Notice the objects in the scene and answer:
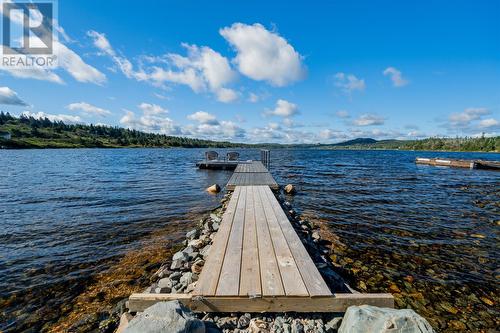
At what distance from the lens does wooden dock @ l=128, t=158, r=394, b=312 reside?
3377mm

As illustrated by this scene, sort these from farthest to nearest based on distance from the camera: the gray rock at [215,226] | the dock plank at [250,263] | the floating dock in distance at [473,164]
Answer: the floating dock in distance at [473,164] < the gray rock at [215,226] < the dock plank at [250,263]

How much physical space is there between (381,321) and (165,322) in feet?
8.63

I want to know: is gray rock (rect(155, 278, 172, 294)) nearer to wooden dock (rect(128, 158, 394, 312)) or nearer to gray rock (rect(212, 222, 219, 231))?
wooden dock (rect(128, 158, 394, 312))

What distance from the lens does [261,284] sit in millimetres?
3617

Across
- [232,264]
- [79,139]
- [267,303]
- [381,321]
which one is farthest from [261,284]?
[79,139]

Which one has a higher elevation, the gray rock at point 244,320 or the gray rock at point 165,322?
the gray rock at point 165,322

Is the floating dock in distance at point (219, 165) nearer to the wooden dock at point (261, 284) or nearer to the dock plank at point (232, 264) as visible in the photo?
the dock plank at point (232, 264)

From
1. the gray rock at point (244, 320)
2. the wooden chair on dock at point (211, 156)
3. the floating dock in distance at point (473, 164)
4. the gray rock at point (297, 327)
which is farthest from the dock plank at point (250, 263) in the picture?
the floating dock in distance at point (473, 164)

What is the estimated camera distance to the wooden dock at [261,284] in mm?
3377

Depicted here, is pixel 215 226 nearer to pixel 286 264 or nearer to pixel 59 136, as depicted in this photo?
pixel 286 264

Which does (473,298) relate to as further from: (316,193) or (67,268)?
(316,193)

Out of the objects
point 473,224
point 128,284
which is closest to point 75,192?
point 128,284

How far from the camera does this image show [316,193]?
639 inches

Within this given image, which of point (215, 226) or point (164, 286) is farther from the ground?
point (215, 226)
